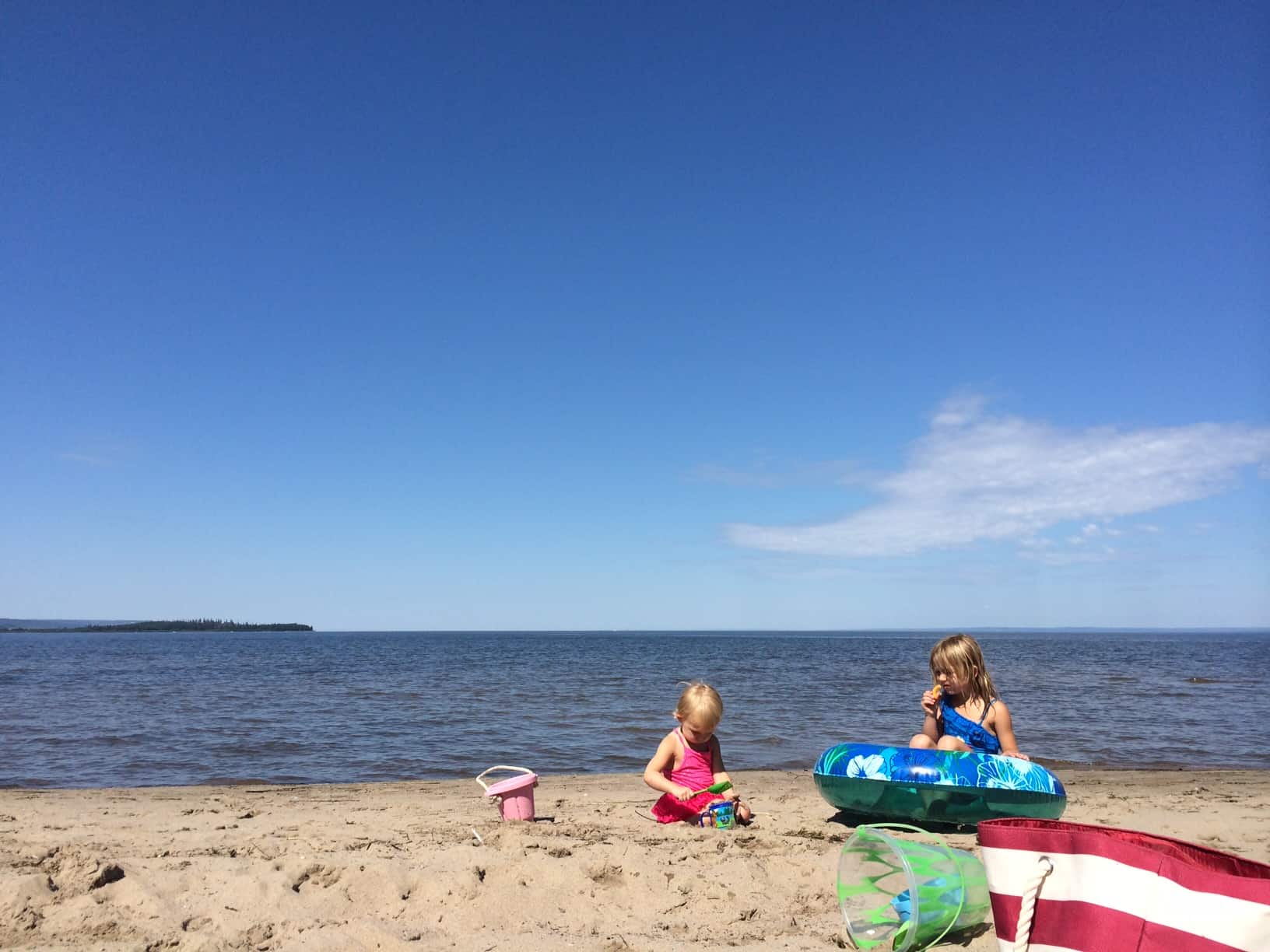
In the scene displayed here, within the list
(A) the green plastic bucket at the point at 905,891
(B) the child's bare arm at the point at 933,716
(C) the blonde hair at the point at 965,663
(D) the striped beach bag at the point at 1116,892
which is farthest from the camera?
(B) the child's bare arm at the point at 933,716

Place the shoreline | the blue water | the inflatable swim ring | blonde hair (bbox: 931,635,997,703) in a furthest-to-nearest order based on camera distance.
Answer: the blue water
the shoreline
blonde hair (bbox: 931,635,997,703)
the inflatable swim ring

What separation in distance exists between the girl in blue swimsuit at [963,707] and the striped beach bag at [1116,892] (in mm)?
3182

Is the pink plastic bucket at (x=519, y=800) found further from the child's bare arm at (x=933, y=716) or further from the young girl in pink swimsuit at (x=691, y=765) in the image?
the child's bare arm at (x=933, y=716)

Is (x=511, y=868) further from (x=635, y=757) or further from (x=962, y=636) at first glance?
(x=635, y=757)

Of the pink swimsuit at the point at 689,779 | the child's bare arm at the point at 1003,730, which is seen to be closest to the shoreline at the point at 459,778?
the pink swimsuit at the point at 689,779

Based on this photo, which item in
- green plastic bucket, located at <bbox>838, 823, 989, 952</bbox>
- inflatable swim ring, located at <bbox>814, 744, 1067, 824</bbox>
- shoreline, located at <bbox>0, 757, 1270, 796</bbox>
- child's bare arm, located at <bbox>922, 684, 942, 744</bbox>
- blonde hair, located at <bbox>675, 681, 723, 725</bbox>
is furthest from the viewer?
shoreline, located at <bbox>0, 757, 1270, 796</bbox>

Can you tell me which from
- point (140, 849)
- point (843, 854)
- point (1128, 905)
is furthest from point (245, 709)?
point (1128, 905)

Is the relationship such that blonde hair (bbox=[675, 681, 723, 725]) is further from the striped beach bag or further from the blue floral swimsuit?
the striped beach bag

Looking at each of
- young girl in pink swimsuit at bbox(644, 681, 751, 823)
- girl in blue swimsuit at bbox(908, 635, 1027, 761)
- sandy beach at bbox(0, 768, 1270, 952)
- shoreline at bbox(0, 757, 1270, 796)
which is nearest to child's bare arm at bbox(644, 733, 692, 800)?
young girl in pink swimsuit at bbox(644, 681, 751, 823)

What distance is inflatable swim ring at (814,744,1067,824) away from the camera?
5.66 m

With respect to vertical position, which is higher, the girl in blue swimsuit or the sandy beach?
the girl in blue swimsuit

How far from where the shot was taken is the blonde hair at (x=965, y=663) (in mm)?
6090

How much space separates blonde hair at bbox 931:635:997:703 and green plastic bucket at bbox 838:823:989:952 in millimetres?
2270

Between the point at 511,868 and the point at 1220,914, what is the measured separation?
3436 mm
